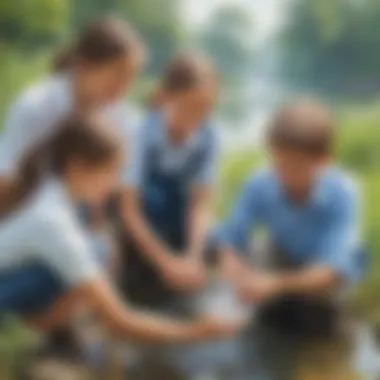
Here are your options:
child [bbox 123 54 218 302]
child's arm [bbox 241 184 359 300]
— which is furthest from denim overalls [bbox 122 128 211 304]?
child's arm [bbox 241 184 359 300]

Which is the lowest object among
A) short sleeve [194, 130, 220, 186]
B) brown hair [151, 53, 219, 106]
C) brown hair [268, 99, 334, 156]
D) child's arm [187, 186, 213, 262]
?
child's arm [187, 186, 213, 262]

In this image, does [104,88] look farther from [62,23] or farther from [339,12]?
[339,12]

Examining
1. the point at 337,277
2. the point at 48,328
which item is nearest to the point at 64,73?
the point at 48,328

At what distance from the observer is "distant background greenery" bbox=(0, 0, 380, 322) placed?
3.30 ft

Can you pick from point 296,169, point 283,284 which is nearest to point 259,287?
point 283,284

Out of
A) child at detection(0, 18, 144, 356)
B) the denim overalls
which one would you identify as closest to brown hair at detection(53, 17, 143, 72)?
child at detection(0, 18, 144, 356)

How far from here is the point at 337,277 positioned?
1.01 metres

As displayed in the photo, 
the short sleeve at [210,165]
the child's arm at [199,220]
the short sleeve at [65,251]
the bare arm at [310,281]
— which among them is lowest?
the short sleeve at [65,251]

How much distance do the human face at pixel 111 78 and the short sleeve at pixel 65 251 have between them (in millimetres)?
152

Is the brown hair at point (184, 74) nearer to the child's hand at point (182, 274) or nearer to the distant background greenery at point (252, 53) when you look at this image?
the distant background greenery at point (252, 53)

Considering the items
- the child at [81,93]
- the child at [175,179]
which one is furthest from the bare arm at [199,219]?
the child at [81,93]

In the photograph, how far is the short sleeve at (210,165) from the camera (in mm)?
1009

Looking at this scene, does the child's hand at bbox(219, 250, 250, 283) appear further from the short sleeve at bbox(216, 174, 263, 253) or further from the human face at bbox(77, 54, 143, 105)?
the human face at bbox(77, 54, 143, 105)

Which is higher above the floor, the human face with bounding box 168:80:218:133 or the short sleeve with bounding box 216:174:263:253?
the human face with bounding box 168:80:218:133
